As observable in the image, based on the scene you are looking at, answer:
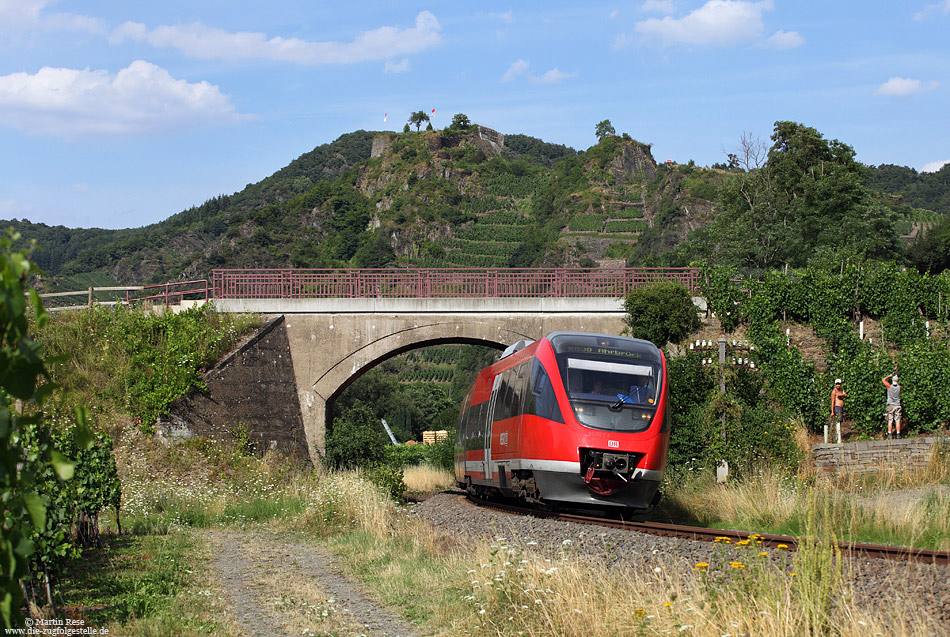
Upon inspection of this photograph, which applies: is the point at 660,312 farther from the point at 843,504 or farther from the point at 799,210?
the point at 799,210

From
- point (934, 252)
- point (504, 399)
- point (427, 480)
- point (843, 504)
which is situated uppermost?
point (934, 252)

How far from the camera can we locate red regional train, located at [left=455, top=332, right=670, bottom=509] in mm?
12523

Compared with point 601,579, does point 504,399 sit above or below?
above

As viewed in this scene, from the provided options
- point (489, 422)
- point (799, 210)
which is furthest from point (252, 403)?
point (799, 210)

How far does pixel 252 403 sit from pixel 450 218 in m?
108

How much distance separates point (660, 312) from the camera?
25109 mm

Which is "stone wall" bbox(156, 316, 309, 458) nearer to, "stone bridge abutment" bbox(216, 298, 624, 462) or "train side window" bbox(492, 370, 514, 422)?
"stone bridge abutment" bbox(216, 298, 624, 462)

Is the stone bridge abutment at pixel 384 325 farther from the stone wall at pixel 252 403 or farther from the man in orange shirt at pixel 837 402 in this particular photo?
the man in orange shirt at pixel 837 402

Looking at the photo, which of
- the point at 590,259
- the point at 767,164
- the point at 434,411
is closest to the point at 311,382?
the point at 767,164

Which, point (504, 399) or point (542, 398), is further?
point (504, 399)

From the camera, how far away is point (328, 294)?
25.6m

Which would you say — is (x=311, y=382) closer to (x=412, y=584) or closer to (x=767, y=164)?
(x=412, y=584)

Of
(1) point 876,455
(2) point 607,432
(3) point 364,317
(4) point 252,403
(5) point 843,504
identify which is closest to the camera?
(5) point 843,504

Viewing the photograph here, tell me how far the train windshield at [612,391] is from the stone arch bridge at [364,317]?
11875 mm
